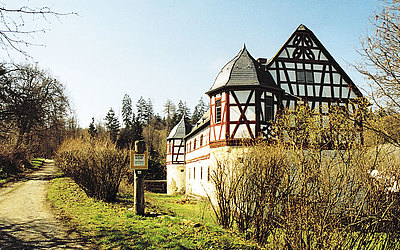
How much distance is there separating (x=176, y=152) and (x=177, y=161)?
3.80 ft

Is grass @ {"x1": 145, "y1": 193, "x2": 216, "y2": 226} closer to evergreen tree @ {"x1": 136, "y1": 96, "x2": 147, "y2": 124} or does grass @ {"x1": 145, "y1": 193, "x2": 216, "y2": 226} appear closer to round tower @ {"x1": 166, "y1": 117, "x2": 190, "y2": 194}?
round tower @ {"x1": 166, "y1": 117, "x2": 190, "y2": 194}

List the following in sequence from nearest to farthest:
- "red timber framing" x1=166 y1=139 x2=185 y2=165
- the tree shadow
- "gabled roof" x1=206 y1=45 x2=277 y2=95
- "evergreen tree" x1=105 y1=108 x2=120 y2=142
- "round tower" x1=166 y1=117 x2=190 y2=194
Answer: the tree shadow < "gabled roof" x1=206 y1=45 x2=277 y2=95 < "round tower" x1=166 y1=117 x2=190 y2=194 < "red timber framing" x1=166 y1=139 x2=185 y2=165 < "evergreen tree" x1=105 y1=108 x2=120 y2=142

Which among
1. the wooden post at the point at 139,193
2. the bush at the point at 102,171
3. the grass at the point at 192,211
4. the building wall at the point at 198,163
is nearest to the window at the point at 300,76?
the building wall at the point at 198,163

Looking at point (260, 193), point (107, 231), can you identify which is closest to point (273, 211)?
point (260, 193)

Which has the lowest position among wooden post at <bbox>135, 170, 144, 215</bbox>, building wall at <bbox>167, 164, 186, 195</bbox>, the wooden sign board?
building wall at <bbox>167, 164, 186, 195</bbox>

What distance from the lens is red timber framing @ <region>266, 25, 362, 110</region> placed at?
20578 millimetres

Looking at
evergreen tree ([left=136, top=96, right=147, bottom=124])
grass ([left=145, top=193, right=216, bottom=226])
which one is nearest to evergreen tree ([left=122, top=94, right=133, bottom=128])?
evergreen tree ([left=136, top=96, right=147, bottom=124])

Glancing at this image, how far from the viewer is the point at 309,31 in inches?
842

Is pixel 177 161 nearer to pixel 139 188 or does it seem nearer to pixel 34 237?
pixel 139 188

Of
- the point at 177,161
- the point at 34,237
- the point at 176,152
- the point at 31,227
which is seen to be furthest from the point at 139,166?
the point at 176,152

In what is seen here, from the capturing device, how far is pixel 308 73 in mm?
21000

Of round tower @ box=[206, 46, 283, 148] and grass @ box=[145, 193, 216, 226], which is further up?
round tower @ box=[206, 46, 283, 148]

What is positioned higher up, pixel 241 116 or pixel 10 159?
pixel 241 116

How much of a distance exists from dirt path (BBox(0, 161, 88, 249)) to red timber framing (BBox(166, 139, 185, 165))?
21645 mm
